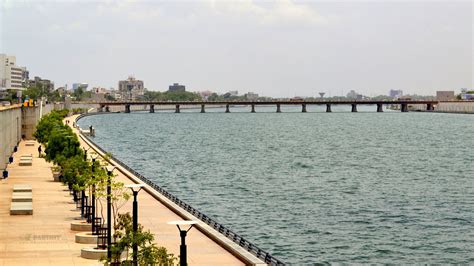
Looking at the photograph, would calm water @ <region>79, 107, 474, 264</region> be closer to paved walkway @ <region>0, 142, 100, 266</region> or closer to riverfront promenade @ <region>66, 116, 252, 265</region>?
riverfront promenade @ <region>66, 116, 252, 265</region>

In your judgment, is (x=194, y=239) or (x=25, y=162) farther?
(x=25, y=162)

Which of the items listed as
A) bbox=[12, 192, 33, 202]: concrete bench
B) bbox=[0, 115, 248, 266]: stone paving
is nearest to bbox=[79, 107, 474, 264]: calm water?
bbox=[0, 115, 248, 266]: stone paving

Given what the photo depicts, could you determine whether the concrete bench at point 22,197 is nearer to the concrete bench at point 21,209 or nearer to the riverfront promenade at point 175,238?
the concrete bench at point 21,209

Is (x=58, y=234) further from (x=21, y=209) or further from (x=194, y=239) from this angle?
(x=21, y=209)

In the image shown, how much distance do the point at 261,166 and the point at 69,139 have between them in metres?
38.0

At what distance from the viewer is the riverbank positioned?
114 ft

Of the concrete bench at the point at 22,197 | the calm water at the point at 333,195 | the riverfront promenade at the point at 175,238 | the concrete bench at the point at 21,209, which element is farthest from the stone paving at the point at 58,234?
the calm water at the point at 333,195

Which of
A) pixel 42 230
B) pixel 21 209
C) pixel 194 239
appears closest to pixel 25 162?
pixel 21 209

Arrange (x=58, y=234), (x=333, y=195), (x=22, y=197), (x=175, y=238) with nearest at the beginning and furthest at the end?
(x=175, y=238) < (x=58, y=234) < (x=22, y=197) < (x=333, y=195)

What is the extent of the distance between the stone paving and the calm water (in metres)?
6.22

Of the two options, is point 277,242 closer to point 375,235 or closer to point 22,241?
point 375,235

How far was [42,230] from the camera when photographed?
1732 inches

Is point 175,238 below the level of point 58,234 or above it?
above

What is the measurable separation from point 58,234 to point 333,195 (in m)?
33.1
